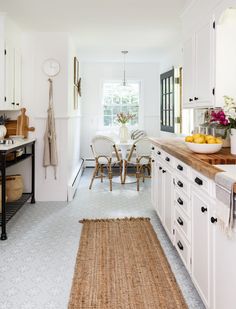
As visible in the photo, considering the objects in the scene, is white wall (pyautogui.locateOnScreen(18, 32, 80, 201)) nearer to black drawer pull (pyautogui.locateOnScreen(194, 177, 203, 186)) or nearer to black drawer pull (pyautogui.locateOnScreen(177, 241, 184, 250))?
black drawer pull (pyautogui.locateOnScreen(177, 241, 184, 250))

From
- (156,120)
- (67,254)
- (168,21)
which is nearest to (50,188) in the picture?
(67,254)

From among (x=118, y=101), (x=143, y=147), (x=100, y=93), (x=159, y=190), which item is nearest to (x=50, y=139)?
(x=143, y=147)

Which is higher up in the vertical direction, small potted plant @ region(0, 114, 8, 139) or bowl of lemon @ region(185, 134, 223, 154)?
small potted plant @ region(0, 114, 8, 139)

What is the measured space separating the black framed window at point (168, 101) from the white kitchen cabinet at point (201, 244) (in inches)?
156

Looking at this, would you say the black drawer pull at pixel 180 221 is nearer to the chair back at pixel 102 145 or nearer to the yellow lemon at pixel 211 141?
the yellow lemon at pixel 211 141

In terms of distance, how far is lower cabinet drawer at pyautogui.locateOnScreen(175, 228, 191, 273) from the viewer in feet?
7.75

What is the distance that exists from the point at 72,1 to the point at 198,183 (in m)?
2.44

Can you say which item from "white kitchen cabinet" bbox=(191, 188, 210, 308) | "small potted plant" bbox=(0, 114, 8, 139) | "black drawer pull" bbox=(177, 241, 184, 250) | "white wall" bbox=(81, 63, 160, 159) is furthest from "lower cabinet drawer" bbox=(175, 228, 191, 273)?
"white wall" bbox=(81, 63, 160, 159)

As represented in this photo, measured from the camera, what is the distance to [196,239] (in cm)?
214

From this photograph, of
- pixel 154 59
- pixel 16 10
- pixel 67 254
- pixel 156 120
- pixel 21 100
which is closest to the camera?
pixel 67 254

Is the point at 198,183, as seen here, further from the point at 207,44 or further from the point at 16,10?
the point at 16,10

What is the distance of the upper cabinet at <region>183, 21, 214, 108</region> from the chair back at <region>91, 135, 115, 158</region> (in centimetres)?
212

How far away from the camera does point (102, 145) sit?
572 centimetres

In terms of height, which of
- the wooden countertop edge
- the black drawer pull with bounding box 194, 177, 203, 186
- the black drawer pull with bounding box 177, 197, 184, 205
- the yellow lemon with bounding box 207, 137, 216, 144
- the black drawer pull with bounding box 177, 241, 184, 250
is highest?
the yellow lemon with bounding box 207, 137, 216, 144
